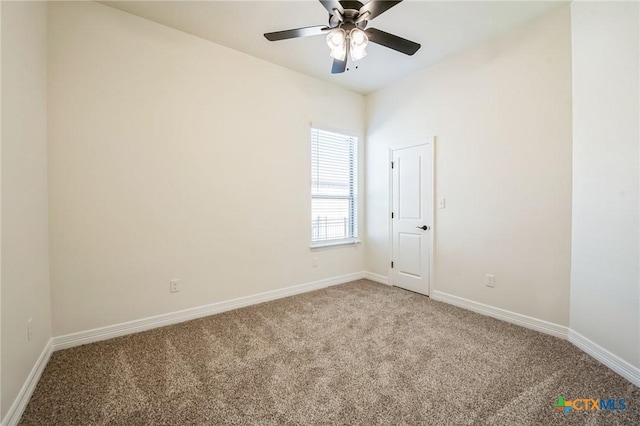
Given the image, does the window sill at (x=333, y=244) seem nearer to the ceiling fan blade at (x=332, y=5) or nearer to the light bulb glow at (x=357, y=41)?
the light bulb glow at (x=357, y=41)

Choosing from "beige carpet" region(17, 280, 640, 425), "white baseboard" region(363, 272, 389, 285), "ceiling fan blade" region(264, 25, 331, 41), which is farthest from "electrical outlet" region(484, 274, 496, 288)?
"ceiling fan blade" region(264, 25, 331, 41)

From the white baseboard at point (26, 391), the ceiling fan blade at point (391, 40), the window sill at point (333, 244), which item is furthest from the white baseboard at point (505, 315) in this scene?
the white baseboard at point (26, 391)

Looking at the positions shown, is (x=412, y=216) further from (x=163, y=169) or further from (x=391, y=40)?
(x=163, y=169)

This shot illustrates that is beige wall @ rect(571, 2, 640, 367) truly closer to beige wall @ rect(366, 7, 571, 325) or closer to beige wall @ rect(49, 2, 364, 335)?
beige wall @ rect(366, 7, 571, 325)

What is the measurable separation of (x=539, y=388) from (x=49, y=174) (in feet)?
12.6

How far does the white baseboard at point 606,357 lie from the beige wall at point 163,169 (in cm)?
274

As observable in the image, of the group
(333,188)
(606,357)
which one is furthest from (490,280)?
(333,188)

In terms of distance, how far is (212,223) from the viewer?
9.48ft

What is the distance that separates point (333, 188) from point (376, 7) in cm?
241

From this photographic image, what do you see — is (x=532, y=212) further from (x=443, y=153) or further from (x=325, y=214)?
(x=325, y=214)

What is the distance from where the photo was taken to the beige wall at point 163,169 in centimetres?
221

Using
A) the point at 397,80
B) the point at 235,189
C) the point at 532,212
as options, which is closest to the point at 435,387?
the point at 532,212

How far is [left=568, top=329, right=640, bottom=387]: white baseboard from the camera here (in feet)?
5.71

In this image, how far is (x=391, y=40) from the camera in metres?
2.10
